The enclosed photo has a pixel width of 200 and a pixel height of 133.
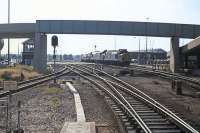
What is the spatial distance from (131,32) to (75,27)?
7.26 meters

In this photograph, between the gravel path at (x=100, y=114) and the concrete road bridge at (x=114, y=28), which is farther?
the concrete road bridge at (x=114, y=28)

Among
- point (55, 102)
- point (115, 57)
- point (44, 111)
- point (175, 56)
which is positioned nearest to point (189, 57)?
point (175, 56)

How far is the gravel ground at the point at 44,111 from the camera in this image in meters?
15.9

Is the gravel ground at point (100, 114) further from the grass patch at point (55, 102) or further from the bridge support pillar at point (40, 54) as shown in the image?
the bridge support pillar at point (40, 54)

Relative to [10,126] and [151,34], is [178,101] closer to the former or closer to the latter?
[10,126]

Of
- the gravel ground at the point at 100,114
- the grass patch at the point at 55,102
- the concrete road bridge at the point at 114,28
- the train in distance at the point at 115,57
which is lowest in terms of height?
the gravel ground at the point at 100,114

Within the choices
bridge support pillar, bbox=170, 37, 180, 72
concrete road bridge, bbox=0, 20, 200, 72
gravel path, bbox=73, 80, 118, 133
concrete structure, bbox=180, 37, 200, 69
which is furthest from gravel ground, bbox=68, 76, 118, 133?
concrete road bridge, bbox=0, 20, 200, 72

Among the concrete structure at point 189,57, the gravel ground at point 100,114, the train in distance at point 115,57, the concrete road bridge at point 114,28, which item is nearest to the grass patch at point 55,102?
the gravel ground at point 100,114

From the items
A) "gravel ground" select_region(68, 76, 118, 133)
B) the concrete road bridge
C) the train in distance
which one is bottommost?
"gravel ground" select_region(68, 76, 118, 133)

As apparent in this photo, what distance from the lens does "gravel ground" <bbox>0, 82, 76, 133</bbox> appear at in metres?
15.9

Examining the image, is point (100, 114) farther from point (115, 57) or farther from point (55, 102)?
point (115, 57)

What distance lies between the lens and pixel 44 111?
20.0 m

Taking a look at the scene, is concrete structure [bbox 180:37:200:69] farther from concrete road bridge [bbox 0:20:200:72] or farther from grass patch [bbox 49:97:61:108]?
grass patch [bbox 49:97:61:108]

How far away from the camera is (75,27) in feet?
203
